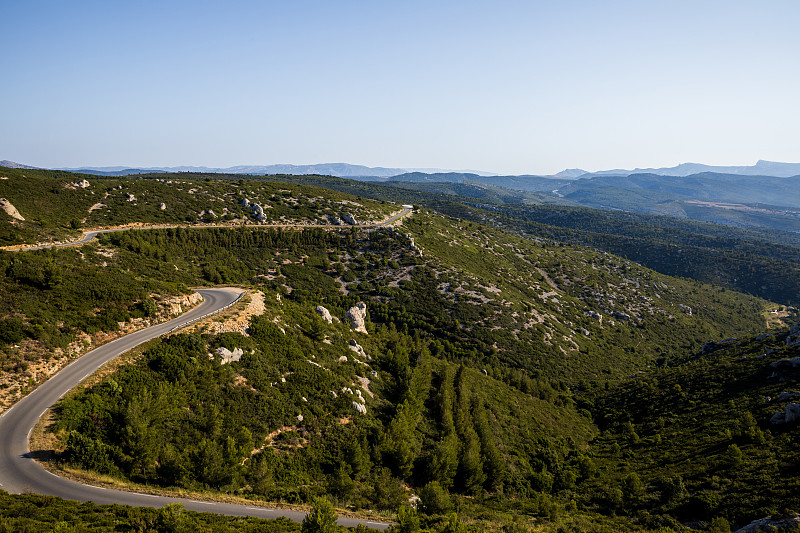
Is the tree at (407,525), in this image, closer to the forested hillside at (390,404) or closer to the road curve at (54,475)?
the forested hillside at (390,404)

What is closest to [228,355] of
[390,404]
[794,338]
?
[390,404]

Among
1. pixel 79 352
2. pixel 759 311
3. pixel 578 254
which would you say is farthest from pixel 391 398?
pixel 759 311

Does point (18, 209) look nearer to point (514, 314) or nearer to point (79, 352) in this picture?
point (79, 352)

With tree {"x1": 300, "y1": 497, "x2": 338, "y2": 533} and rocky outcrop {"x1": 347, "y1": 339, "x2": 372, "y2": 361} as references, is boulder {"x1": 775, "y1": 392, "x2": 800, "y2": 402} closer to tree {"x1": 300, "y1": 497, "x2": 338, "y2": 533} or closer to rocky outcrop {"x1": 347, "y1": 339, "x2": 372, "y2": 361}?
rocky outcrop {"x1": 347, "y1": 339, "x2": 372, "y2": 361}

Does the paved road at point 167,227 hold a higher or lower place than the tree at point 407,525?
higher

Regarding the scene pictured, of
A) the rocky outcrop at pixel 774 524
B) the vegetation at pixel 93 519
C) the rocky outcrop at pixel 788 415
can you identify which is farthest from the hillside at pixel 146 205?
the rocky outcrop at pixel 788 415

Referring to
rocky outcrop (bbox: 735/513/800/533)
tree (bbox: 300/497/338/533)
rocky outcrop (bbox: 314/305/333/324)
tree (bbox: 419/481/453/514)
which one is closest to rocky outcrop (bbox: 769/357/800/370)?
rocky outcrop (bbox: 735/513/800/533)
